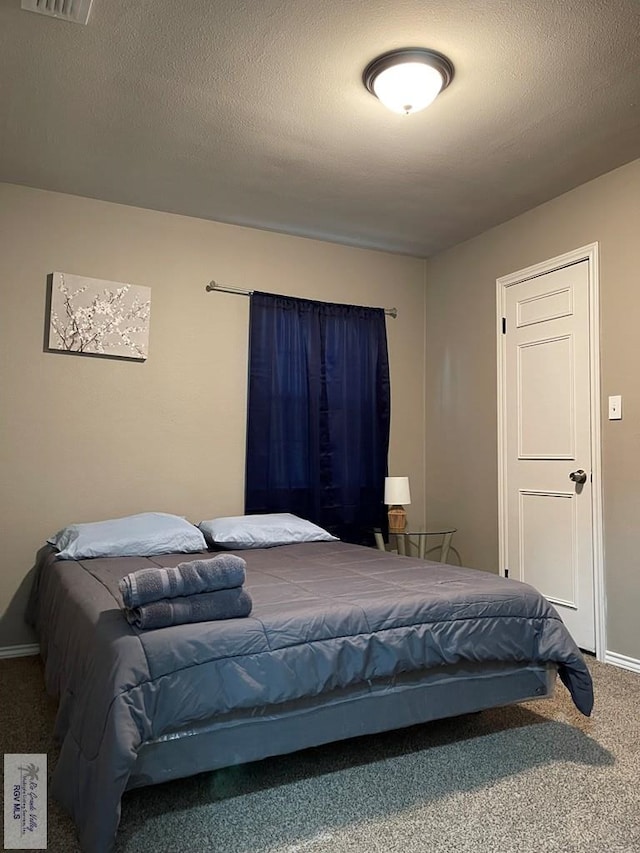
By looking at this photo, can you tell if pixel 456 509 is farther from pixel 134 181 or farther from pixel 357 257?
pixel 134 181

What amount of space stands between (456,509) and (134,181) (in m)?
2.83

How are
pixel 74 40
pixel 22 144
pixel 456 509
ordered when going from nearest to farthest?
pixel 74 40
pixel 22 144
pixel 456 509

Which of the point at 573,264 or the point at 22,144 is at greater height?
the point at 22,144

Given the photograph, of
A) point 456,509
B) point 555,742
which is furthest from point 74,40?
point 456,509

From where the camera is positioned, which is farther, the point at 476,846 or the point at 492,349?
the point at 492,349

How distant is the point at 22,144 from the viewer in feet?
9.73

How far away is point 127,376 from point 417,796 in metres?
2.67

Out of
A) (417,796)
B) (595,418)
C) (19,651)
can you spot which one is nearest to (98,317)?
(19,651)

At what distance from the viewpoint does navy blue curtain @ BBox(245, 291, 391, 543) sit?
3.95 meters

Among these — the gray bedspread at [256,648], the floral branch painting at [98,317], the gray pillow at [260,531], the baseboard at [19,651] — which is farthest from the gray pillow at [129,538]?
the floral branch painting at [98,317]

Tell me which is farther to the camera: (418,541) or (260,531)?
(418,541)

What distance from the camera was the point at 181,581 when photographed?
1767 millimetres

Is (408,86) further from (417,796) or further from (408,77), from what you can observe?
(417,796)

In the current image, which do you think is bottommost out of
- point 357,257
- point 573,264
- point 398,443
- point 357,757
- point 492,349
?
point 357,757
